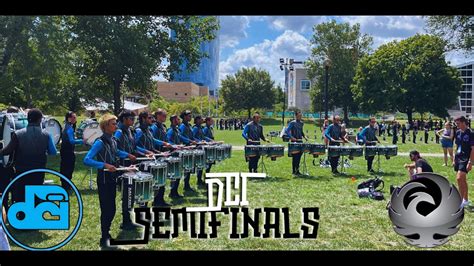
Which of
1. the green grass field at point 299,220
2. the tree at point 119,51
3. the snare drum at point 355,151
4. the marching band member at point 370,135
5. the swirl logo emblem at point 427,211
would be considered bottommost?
the green grass field at point 299,220

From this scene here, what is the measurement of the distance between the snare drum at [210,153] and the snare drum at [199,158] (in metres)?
0.45

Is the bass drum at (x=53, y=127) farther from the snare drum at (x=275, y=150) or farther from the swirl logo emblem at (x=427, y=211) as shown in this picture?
the swirl logo emblem at (x=427, y=211)

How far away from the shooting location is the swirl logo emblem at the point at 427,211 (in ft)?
17.9

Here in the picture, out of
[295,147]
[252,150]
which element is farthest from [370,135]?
[252,150]

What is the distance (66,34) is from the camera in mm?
13938

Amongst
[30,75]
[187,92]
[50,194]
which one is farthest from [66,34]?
[50,194]

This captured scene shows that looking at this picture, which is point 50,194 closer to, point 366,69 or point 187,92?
point 187,92

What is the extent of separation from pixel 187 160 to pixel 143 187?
2440 millimetres

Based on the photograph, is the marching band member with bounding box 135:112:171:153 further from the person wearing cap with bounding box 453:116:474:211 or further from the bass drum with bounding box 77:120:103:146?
the person wearing cap with bounding box 453:116:474:211

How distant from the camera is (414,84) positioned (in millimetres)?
28094

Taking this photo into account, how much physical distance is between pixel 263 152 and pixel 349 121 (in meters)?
16.2

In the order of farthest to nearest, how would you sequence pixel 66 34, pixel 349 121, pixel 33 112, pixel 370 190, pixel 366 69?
pixel 366 69, pixel 349 121, pixel 66 34, pixel 370 190, pixel 33 112

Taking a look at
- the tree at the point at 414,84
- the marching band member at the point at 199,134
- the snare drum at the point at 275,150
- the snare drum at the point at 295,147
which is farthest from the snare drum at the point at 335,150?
the tree at the point at 414,84

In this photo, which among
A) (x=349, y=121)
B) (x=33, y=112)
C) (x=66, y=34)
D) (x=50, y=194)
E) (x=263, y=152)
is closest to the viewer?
(x=50, y=194)
